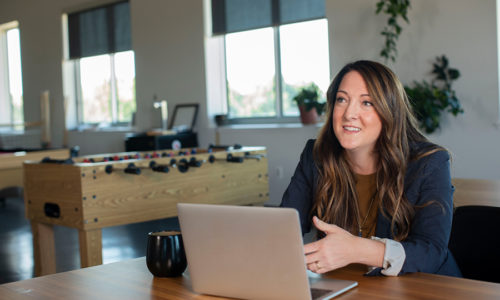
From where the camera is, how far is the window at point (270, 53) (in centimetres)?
553

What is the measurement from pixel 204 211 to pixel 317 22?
182 inches

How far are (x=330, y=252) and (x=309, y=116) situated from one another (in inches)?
165

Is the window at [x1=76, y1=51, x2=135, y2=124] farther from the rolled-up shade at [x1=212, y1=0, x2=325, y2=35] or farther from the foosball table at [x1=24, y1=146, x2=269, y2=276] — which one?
the foosball table at [x1=24, y1=146, x2=269, y2=276]

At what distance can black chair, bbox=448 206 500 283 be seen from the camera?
1478 mm

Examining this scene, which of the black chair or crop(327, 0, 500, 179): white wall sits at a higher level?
crop(327, 0, 500, 179): white wall

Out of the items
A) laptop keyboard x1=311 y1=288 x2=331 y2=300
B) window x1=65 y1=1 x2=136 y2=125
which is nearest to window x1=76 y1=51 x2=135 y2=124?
window x1=65 y1=1 x2=136 y2=125

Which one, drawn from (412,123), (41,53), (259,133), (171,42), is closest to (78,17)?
(41,53)

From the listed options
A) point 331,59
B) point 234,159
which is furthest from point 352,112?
point 331,59

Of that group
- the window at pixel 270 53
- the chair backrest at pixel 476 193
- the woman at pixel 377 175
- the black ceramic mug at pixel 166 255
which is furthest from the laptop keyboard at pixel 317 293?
the window at pixel 270 53

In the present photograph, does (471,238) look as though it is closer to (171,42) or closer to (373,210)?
(373,210)

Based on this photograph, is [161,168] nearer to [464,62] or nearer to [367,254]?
[367,254]

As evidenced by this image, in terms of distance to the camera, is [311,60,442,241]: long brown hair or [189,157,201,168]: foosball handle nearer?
[311,60,442,241]: long brown hair

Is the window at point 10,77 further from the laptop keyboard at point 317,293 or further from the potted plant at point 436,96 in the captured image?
the laptop keyboard at point 317,293

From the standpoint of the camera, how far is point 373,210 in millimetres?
1641
